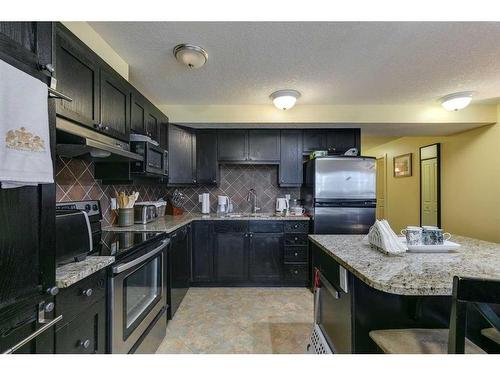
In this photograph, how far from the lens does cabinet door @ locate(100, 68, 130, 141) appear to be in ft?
5.46

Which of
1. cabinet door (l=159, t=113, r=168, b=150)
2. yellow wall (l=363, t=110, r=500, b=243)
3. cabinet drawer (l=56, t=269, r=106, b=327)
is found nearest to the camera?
cabinet drawer (l=56, t=269, r=106, b=327)

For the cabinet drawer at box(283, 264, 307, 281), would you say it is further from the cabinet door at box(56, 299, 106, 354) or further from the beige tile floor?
the cabinet door at box(56, 299, 106, 354)

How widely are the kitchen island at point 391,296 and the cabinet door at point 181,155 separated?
2.35 meters

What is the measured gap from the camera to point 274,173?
11.9ft

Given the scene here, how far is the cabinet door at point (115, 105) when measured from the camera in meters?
1.66

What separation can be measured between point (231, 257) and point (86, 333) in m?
1.97

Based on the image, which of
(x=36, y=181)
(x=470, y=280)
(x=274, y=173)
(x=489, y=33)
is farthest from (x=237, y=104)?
(x=470, y=280)

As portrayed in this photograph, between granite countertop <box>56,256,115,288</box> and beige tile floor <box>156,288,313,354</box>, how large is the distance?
1.04 m

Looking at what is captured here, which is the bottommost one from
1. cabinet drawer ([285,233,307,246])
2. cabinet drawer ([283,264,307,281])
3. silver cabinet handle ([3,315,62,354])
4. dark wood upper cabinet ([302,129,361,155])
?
cabinet drawer ([283,264,307,281])

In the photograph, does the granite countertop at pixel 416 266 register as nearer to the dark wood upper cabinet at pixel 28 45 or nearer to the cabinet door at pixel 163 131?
the dark wood upper cabinet at pixel 28 45

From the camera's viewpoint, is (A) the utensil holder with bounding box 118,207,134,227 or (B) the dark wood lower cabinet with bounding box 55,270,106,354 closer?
(B) the dark wood lower cabinet with bounding box 55,270,106,354

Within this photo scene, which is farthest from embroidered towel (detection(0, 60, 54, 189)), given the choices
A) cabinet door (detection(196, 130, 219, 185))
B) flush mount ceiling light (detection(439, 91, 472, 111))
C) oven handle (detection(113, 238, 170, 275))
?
flush mount ceiling light (detection(439, 91, 472, 111))
